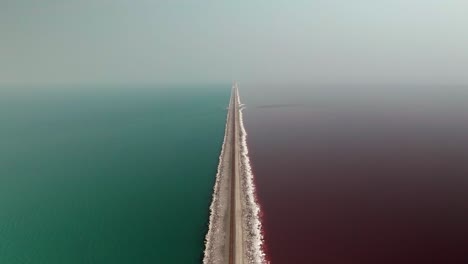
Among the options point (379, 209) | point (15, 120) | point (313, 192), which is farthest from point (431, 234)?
point (15, 120)

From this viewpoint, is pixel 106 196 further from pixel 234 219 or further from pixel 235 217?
pixel 234 219

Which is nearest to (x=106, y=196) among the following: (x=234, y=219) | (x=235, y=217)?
(x=235, y=217)

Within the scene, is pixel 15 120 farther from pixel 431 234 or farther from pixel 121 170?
pixel 431 234

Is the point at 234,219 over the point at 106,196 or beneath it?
over

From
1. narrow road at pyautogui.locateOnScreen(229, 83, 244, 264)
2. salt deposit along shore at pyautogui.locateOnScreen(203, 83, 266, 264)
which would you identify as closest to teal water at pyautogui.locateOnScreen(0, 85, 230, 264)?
salt deposit along shore at pyautogui.locateOnScreen(203, 83, 266, 264)

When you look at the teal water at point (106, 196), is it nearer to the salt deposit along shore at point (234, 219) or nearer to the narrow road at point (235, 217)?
the salt deposit along shore at point (234, 219)

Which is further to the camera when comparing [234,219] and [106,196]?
[106,196]
